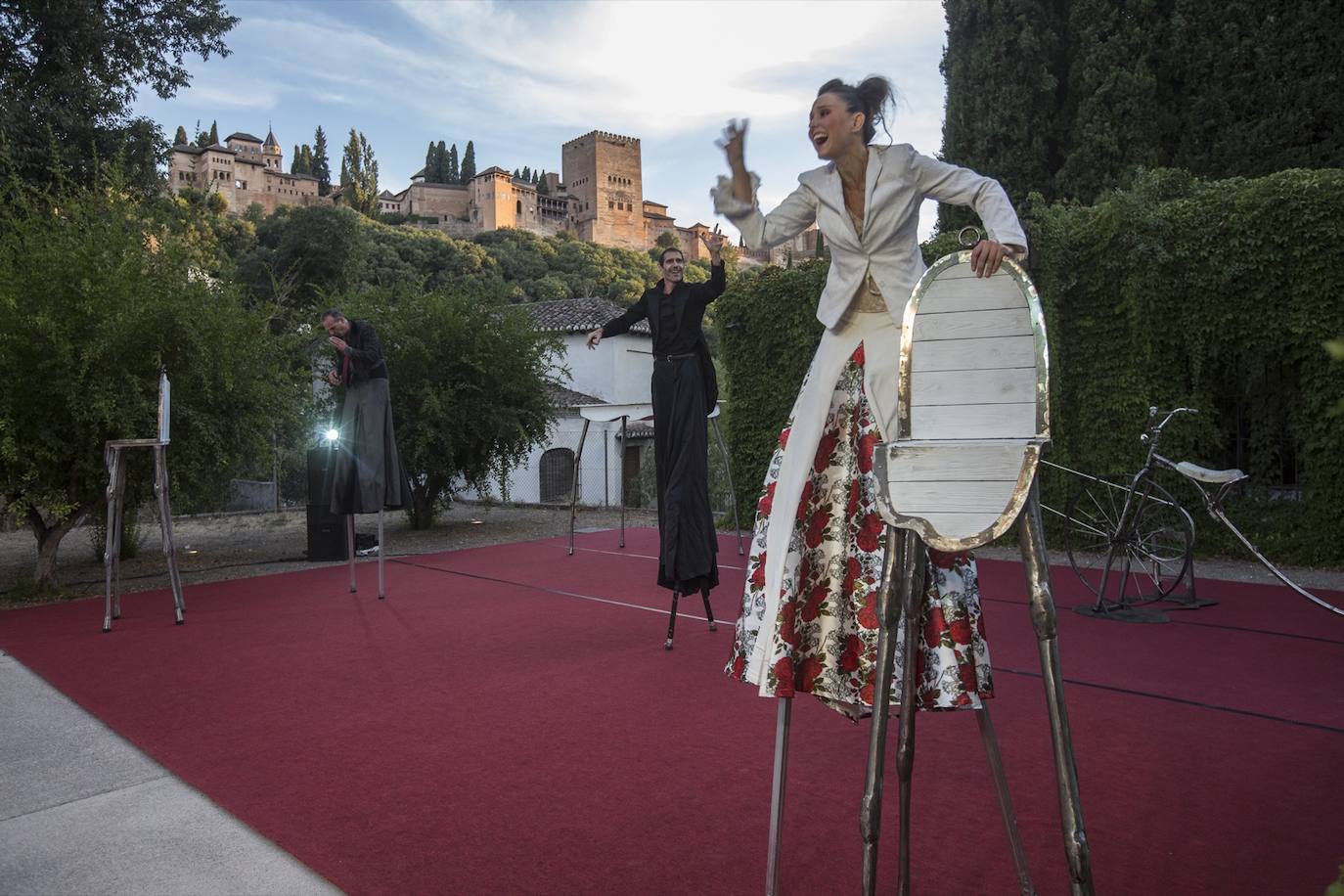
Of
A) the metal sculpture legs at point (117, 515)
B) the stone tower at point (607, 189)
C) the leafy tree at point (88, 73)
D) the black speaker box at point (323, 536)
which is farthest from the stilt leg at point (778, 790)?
the stone tower at point (607, 189)

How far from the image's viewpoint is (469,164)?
109 meters

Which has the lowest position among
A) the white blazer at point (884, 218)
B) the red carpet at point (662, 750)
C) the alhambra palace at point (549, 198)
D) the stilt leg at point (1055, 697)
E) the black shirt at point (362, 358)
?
the red carpet at point (662, 750)

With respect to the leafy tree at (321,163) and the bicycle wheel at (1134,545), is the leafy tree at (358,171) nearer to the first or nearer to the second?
the leafy tree at (321,163)

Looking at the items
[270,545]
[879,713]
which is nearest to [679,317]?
[879,713]

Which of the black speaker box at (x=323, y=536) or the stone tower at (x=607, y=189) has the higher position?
the stone tower at (x=607, y=189)

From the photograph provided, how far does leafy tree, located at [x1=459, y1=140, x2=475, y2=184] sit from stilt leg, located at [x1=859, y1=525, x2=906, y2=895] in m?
113

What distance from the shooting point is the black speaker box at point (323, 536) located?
31.6 ft

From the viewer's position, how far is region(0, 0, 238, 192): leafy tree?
12836 mm

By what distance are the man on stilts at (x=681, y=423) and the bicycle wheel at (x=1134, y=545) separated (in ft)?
8.25

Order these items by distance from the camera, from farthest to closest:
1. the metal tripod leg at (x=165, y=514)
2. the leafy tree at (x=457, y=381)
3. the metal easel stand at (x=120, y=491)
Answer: the leafy tree at (x=457, y=381) → the metal tripod leg at (x=165, y=514) → the metal easel stand at (x=120, y=491)

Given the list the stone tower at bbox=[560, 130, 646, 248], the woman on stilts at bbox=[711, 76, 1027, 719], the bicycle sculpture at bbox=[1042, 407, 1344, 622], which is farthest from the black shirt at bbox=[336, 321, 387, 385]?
the stone tower at bbox=[560, 130, 646, 248]

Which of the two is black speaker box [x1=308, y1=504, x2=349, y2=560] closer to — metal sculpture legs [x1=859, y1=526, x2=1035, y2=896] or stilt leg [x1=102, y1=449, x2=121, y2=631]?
stilt leg [x1=102, y1=449, x2=121, y2=631]

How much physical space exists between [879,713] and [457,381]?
11290 mm

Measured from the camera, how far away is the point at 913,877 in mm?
2248
